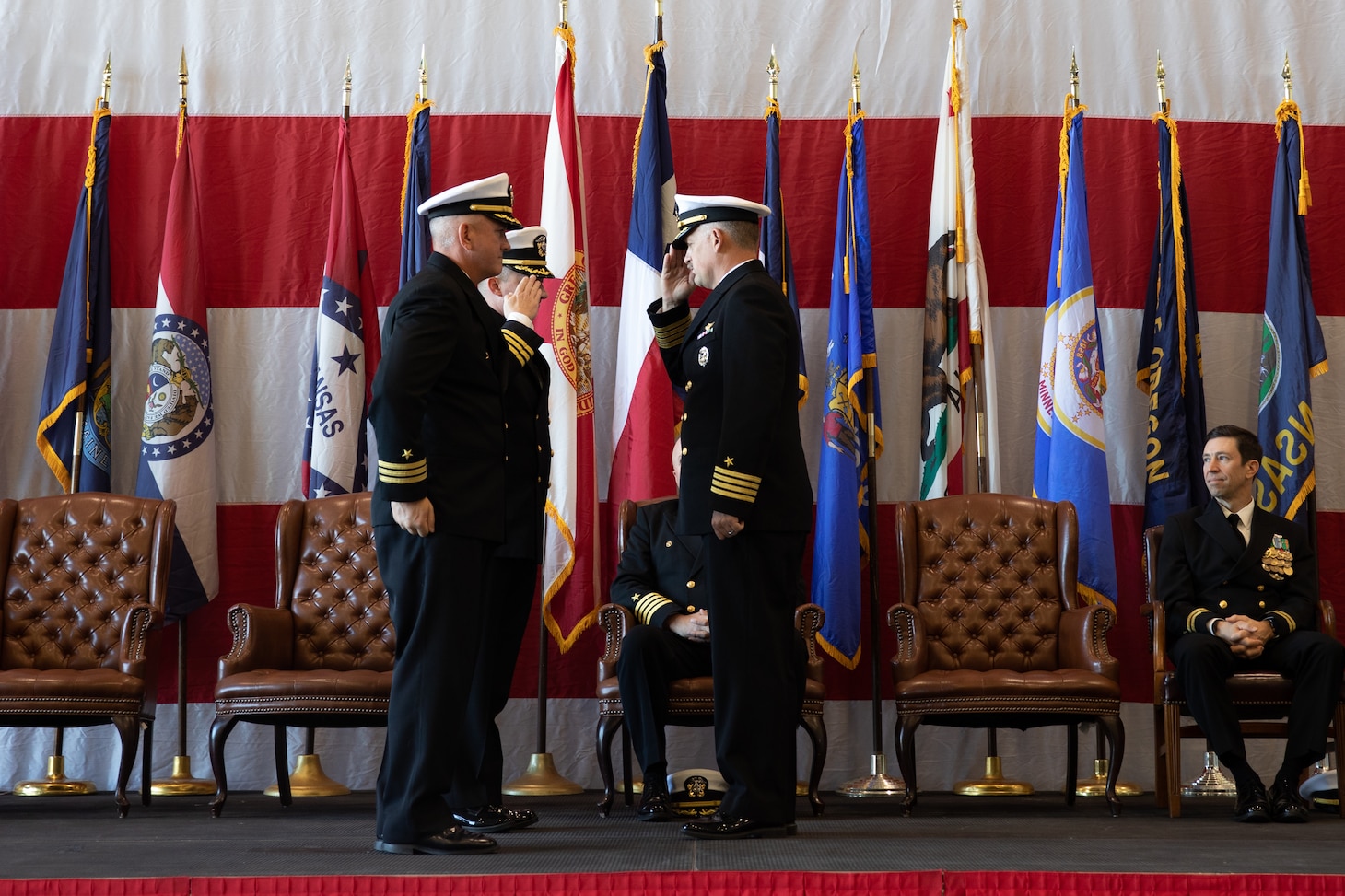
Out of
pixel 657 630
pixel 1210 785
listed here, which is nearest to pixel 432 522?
pixel 657 630

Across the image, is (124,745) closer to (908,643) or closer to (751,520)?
(751,520)

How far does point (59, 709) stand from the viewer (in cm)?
424

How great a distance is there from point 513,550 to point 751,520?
0.63 metres

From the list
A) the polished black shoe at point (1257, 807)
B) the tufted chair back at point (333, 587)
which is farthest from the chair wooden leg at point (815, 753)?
the tufted chair back at point (333, 587)

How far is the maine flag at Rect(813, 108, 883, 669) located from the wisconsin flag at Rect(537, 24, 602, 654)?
34.9 inches

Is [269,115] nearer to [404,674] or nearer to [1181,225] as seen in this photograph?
[404,674]

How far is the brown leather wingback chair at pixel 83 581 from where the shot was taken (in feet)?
15.4

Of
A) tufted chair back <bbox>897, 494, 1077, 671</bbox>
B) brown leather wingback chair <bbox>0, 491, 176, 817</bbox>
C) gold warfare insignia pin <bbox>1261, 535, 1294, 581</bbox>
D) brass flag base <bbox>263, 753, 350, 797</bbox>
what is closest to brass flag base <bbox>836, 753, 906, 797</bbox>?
tufted chair back <bbox>897, 494, 1077, 671</bbox>

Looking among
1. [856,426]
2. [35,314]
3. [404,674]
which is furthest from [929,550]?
[35,314]

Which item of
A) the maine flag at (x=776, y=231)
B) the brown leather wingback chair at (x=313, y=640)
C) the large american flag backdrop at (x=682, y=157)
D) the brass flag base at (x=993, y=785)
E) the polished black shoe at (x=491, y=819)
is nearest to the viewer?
the polished black shoe at (x=491, y=819)

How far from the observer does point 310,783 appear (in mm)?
5062

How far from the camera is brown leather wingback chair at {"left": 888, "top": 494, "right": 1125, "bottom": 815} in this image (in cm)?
430

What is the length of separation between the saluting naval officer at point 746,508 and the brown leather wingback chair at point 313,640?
140cm

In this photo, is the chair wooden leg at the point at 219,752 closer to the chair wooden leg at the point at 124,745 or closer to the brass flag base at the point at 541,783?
the chair wooden leg at the point at 124,745
